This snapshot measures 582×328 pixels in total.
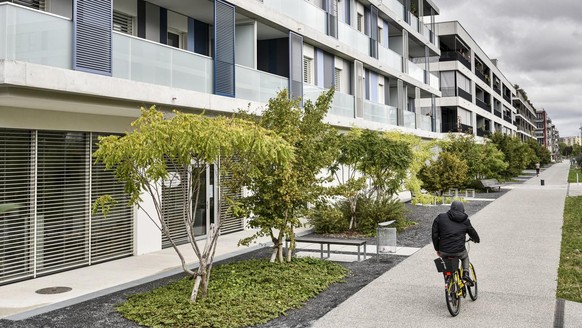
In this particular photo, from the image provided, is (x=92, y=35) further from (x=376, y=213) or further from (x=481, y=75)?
(x=481, y=75)

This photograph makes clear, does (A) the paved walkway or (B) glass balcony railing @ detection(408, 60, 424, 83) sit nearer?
(A) the paved walkway

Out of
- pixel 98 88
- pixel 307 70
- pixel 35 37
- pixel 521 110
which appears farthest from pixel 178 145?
pixel 521 110

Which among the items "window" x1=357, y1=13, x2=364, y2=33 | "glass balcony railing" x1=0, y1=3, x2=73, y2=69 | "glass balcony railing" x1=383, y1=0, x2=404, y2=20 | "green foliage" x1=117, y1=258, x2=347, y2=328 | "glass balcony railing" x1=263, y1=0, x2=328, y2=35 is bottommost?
"green foliage" x1=117, y1=258, x2=347, y2=328

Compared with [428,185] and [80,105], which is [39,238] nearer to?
[80,105]

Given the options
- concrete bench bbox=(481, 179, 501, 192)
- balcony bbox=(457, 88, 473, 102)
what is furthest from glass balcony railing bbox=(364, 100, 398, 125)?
balcony bbox=(457, 88, 473, 102)

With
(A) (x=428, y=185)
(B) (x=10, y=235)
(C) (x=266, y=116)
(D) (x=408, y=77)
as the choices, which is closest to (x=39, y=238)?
(B) (x=10, y=235)

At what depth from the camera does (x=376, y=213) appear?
1667 centimetres

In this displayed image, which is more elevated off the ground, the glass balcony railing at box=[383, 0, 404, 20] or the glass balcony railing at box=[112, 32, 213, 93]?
the glass balcony railing at box=[383, 0, 404, 20]

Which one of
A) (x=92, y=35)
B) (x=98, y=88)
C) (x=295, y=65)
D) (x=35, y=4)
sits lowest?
(x=98, y=88)

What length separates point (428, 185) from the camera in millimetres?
25109

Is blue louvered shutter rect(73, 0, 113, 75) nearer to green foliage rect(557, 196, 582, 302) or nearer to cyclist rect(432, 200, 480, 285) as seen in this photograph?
cyclist rect(432, 200, 480, 285)

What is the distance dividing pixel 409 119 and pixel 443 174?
19.1 ft

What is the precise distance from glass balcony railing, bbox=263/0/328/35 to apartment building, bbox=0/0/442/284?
0.21 ft

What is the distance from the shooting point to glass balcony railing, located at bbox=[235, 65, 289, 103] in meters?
14.7
